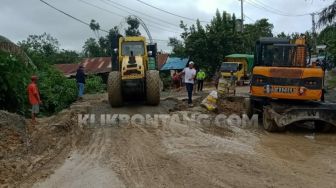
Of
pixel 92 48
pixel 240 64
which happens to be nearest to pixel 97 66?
pixel 240 64

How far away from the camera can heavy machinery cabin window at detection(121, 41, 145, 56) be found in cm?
1927

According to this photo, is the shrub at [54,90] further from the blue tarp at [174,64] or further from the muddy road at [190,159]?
the blue tarp at [174,64]

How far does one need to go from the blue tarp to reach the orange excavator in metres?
36.7

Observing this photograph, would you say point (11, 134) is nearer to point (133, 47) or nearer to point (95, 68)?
point (133, 47)

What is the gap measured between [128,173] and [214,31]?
39829mm

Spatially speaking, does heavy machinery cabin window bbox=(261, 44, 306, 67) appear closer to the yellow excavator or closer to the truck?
the yellow excavator

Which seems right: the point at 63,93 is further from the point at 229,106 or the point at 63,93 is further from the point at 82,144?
the point at 82,144

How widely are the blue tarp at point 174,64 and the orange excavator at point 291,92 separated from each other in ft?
120

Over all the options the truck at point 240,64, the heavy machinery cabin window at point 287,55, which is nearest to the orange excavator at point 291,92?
the heavy machinery cabin window at point 287,55

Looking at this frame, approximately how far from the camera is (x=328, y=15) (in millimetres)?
21562

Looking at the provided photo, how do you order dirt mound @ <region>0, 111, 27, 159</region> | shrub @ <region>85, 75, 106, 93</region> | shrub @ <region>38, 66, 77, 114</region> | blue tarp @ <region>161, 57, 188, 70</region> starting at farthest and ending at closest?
1. blue tarp @ <region>161, 57, 188, 70</region>
2. shrub @ <region>85, 75, 106, 93</region>
3. shrub @ <region>38, 66, 77, 114</region>
4. dirt mound @ <region>0, 111, 27, 159</region>

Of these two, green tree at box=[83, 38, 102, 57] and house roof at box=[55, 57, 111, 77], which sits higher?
green tree at box=[83, 38, 102, 57]

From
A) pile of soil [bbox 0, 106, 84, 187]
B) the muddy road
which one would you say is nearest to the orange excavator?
the muddy road

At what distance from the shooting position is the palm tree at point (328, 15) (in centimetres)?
2142
